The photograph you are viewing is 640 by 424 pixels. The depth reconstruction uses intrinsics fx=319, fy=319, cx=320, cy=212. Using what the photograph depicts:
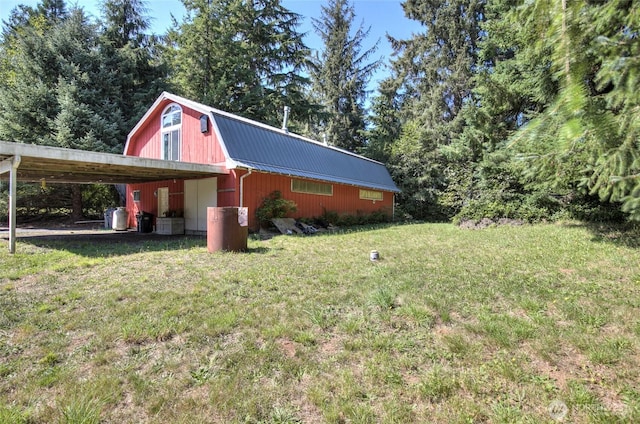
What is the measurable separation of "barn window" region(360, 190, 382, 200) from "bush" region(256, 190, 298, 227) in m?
6.16

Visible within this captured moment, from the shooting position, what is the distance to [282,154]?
41.2ft

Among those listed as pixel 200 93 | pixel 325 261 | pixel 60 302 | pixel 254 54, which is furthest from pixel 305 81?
pixel 60 302

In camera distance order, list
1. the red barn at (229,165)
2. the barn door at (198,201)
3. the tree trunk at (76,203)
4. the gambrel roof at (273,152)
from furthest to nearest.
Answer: the tree trunk at (76,203)
the barn door at (198,201)
the red barn at (229,165)
the gambrel roof at (273,152)

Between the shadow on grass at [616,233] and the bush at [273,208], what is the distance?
8.87 metres

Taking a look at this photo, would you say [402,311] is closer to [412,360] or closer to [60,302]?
[412,360]

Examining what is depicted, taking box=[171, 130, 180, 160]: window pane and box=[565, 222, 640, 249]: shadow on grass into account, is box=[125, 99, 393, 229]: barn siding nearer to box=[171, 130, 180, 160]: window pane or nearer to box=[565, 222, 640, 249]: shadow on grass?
box=[171, 130, 180, 160]: window pane

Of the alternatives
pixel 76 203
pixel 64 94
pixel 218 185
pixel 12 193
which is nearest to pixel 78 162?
pixel 12 193

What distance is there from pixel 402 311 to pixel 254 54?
22886 millimetres

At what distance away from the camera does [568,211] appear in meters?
10.8

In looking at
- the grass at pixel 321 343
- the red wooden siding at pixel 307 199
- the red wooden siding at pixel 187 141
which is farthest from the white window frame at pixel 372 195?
the grass at pixel 321 343

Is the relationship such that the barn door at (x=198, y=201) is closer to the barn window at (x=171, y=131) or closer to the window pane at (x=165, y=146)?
the barn window at (x=171, y=131)

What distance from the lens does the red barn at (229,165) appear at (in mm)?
10906

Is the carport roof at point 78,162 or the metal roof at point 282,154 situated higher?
the metal roof at point 282,154

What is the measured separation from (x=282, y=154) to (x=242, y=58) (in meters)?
12.2
